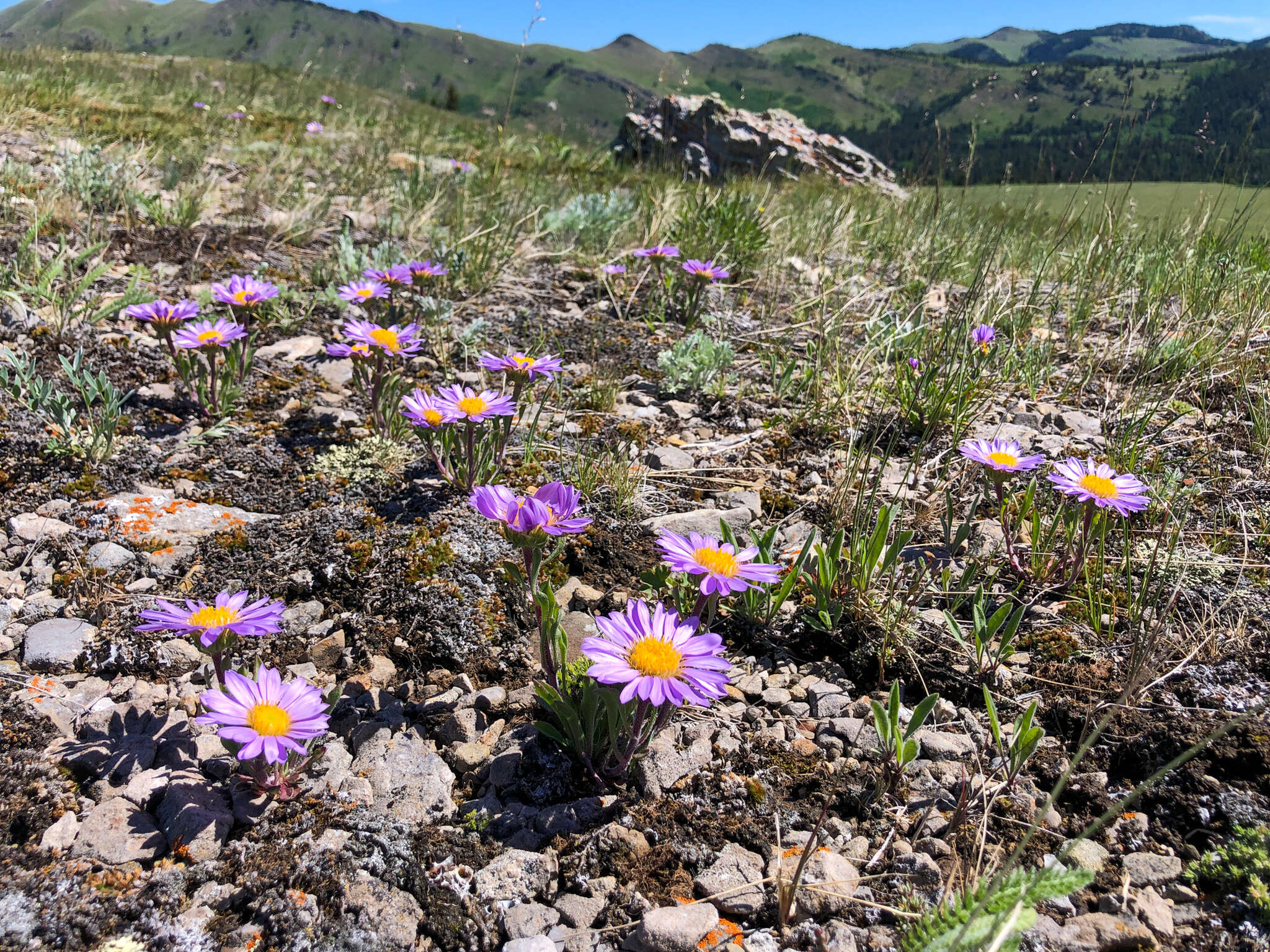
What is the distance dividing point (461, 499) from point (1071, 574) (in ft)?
6.41

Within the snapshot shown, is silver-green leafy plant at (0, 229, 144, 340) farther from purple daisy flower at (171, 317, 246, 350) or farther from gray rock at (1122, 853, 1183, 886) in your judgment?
gray rock at (1122, 853, 1183, 886)

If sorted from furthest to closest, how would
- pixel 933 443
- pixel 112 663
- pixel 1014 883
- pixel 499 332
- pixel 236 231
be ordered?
pixel 236 231
pixel 499 332
pixel 933 443
pixel 112 663
pixel 1014 883

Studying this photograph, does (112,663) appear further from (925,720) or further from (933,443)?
(933,443)

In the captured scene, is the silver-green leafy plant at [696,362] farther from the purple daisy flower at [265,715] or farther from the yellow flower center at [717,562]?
the purple daisy flower at [265,715]

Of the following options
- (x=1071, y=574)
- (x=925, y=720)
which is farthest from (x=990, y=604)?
(x=925, y=720)

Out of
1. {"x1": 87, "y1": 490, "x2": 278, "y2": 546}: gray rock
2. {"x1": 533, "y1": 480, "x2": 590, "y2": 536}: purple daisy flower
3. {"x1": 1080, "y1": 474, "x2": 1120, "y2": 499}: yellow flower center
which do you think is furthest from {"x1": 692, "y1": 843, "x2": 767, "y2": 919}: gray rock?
{"x1": 87, "y1": 490, "x2": 278, "y2": 546}: gray rock

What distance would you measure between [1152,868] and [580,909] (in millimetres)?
1142

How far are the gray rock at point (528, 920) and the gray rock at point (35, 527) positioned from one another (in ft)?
5.81

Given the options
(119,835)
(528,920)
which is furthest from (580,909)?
(119,835)

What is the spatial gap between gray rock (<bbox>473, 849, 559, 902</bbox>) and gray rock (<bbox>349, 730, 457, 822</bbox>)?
0.18 m

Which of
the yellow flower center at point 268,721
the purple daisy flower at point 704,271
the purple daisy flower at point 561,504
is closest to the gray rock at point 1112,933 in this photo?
the purple daisy flower at point 561,504

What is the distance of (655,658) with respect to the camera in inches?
59.6

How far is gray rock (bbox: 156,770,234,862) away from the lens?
58.6 inches

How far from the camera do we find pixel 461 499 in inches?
103
